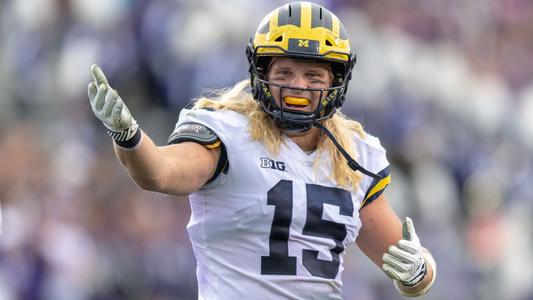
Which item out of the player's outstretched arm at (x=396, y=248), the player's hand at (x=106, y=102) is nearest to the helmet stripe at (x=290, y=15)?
the player's outstretched arm at (x=396, y=248)

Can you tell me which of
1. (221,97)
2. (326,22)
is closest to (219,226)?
(221,97)

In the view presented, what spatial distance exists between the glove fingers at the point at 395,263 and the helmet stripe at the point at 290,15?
953 millimetres

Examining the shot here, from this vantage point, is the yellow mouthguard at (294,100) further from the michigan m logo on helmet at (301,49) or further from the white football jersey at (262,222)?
the white football jersey at (262,222)

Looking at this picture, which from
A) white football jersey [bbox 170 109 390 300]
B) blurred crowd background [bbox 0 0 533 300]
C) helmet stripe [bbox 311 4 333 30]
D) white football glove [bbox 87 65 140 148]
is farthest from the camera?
blurred crowd background [bbox 0 0 533 300]

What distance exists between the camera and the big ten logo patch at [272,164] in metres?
4.95

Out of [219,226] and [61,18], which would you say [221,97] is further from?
[61,18]

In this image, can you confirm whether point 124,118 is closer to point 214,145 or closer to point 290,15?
point 214,145

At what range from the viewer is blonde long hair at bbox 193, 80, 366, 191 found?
5.04 m

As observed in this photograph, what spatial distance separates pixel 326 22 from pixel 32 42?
4.83 meters

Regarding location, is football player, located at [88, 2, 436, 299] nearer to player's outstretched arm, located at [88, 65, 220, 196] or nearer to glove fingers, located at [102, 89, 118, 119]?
player's outstretched arm, located at [88, 65, 220, 196]

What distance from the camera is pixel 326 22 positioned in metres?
5.14

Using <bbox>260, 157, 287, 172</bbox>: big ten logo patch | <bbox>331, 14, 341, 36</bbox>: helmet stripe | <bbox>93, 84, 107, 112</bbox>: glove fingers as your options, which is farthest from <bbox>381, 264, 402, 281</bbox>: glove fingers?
<bbox>93, 84, 107, 112</bbox>: glove fingers

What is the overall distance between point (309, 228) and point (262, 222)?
7.7 inches

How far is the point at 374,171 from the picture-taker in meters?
5.25
